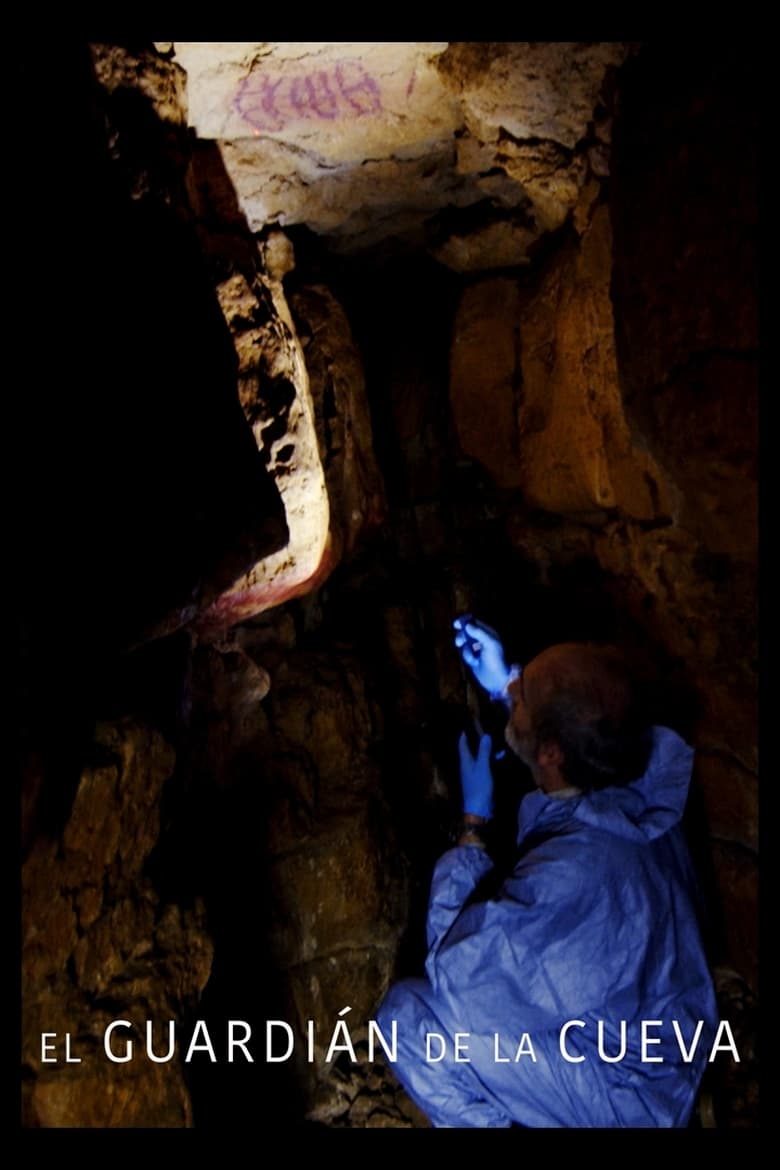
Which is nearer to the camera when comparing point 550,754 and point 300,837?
point 550,754

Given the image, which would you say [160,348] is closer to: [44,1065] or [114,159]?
[114,159]

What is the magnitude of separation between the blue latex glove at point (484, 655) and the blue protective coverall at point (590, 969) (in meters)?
0.79

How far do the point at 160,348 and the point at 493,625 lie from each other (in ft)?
7.74

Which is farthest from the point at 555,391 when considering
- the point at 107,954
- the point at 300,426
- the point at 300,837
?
the point at 107,954

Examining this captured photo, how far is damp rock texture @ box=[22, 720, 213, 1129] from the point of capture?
1.91m

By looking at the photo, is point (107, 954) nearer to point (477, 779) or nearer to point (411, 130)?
point (477, 779)

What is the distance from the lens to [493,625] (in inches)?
154

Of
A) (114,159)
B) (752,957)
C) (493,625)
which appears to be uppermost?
(114,159)

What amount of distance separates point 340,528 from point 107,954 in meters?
2.03

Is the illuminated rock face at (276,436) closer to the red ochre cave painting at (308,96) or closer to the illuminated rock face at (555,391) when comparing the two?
the red ochre cave painting at (308,96)

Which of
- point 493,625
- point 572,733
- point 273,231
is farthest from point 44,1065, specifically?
point 273,231

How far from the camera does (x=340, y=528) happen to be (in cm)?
340

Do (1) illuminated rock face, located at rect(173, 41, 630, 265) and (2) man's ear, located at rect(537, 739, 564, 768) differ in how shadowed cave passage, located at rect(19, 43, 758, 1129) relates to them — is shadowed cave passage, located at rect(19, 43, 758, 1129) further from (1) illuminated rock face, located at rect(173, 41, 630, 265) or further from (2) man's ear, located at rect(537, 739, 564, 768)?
(2) man's ear, located at rect(537, 739, 564, 768)

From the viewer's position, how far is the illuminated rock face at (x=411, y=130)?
2352 millimetres
